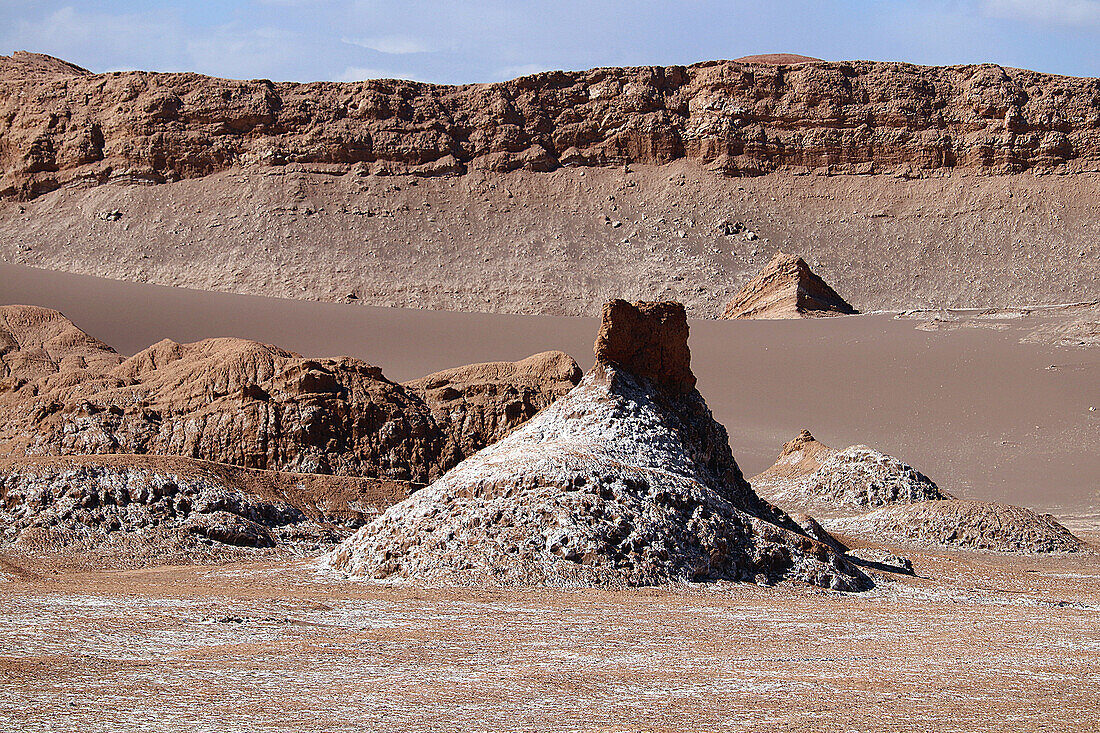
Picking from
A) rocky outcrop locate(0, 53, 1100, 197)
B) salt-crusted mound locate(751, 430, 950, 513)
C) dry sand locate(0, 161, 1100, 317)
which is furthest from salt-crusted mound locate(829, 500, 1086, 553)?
rocky outcrop locate(0, 53, 1100, 197)

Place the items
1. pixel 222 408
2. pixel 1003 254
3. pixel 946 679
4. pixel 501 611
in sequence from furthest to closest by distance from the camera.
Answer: pixel 1003 254 < pixel 222 408 < pixel 501 611 < pixel 946 679

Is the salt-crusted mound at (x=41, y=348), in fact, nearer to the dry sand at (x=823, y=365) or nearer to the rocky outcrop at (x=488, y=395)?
the rocky outcrop at (x=488, y=395)

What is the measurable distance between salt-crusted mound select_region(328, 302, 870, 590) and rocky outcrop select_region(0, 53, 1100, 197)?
42.9 m

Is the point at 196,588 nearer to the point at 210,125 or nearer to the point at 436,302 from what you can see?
the point at 436,302

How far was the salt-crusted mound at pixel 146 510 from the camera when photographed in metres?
8.24

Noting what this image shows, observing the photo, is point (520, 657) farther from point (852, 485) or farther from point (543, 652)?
point (852, 485)

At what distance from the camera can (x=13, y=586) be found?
660cm

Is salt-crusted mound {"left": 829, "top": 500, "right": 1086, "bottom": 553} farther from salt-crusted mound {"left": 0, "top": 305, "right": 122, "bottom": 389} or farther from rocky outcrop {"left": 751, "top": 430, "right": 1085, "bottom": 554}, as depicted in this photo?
salt-crusted mound {"left": 0, "top": 305, "right": 122, "bottom": 389}

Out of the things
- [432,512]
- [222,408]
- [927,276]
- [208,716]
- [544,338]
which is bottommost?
[208,716]

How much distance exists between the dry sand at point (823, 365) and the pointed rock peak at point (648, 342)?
8.71 metres

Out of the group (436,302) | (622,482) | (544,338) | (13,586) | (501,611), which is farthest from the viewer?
(436,302)

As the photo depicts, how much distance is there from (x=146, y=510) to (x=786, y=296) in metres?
29.2

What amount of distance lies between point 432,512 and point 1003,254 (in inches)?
1728

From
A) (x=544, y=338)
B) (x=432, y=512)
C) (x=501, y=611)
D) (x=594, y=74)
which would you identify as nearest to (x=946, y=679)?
(x=501, y=611)
